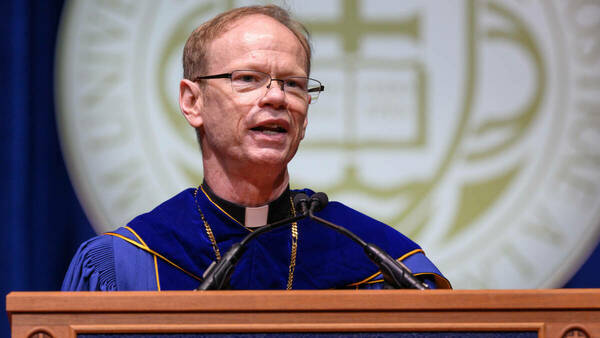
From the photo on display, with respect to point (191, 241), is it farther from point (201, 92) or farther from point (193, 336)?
point (193, 336)

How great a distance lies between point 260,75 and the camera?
2066 mm

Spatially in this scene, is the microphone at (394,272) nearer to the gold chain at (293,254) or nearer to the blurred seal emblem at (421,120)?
the gold chain at (293,254)

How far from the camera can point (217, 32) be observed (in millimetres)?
2154

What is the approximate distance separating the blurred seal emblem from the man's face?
1239 mm

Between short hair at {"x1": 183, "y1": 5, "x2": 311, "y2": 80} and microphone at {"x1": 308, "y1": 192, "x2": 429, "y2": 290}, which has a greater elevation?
short hair at {"x1": 183, "y1": 5, "x2": 311, "y2": 80}

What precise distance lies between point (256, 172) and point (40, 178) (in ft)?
5.11

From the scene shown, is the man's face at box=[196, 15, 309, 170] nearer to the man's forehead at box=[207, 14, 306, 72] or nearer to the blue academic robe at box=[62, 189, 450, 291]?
the man's forehead at box=[207, 14, 306, 72]

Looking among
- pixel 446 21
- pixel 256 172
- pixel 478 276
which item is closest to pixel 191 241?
pixel 256 172

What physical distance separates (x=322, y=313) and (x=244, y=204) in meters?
0.91

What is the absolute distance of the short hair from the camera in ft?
7.11

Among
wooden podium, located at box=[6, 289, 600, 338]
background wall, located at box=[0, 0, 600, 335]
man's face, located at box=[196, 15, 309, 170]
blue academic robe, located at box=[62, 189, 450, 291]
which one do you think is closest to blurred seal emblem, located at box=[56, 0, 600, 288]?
background wall, located at box=[0, 0, 600, 335]

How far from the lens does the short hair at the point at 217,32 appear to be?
2168 millimetres

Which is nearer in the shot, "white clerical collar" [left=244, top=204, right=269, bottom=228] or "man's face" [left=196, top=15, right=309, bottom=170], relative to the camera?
"man's face" [left=196, top=15, right=309, bottom=170]

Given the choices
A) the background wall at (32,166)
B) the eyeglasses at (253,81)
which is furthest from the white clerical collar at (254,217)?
the background wall at (32,166)
